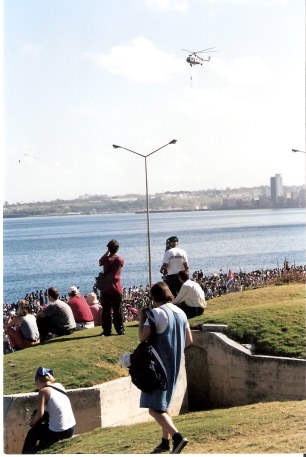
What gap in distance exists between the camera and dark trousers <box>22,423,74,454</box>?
24.7ft

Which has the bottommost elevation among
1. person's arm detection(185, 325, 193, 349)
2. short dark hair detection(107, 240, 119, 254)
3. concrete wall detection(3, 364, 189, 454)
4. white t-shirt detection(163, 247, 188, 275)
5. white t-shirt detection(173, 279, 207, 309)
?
concrete wall detection(3, 364, 189, 454)

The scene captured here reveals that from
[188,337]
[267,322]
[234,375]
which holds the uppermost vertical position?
[188,337]

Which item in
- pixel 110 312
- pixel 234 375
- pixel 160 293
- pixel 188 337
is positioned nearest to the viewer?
pixel 160 293

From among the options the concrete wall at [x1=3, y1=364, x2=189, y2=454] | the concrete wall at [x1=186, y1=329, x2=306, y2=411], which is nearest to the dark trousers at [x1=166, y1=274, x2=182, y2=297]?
the concrete wall at [x1=186, y1=329, x2=306, y2=411]

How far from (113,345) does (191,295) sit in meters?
1.68

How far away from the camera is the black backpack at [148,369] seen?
6.43 m

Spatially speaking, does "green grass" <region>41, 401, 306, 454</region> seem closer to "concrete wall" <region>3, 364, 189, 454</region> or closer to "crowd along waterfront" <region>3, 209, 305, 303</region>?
"concrete wall" <region>3, 364, 189, 454</region>

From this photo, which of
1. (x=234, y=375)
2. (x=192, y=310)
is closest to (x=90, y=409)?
(x=234, y=375)

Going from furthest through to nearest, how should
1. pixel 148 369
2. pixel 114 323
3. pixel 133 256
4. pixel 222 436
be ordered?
pixel 133 256
pixel 114 323
pixel 222 436
pixel 148 369

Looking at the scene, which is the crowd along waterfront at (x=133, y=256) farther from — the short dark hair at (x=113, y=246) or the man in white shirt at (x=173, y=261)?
the short dark hair at (x=113, y=246)

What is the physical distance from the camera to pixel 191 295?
11906mm

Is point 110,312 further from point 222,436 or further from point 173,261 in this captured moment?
point 222,436

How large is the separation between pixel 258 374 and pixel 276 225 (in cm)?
16208

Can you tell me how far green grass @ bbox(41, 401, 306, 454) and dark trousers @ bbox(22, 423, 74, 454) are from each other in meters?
0.08
